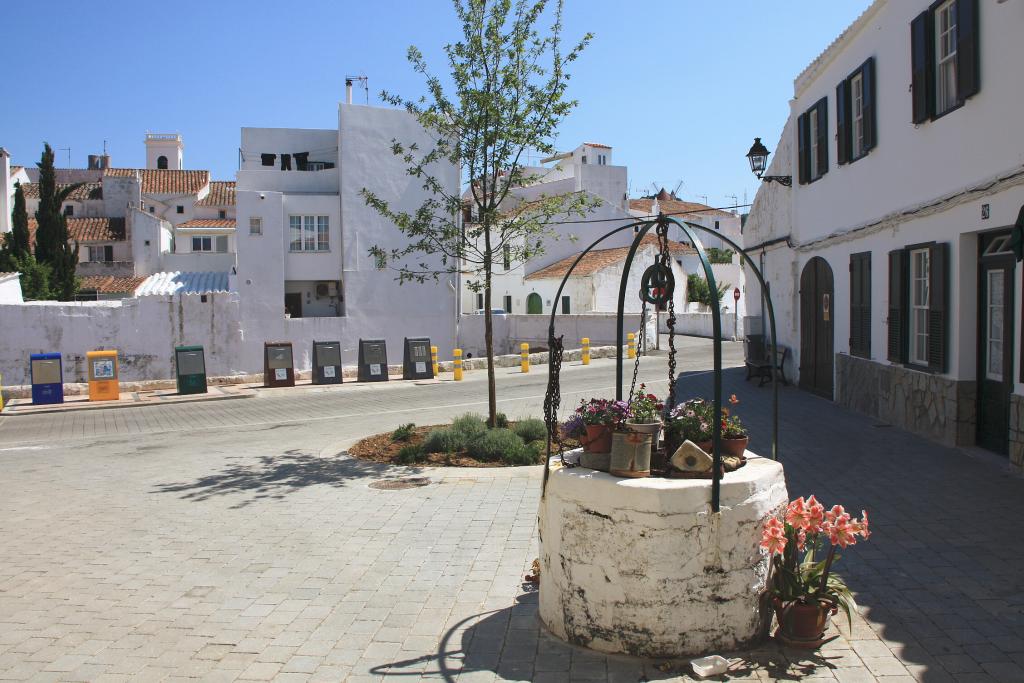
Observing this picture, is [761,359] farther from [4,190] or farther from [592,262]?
[4,190]

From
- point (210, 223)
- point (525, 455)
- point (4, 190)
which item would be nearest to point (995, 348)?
point (525, 455)

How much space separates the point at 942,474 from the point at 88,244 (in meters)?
60.0

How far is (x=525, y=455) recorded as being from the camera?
1042 cm

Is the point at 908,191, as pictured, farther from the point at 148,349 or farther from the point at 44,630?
the point at 148,349

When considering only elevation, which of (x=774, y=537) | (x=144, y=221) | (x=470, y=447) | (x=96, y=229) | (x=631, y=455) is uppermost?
(x=96, y=229)

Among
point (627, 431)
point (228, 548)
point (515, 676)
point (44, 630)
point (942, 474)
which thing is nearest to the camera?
point (515, 676)

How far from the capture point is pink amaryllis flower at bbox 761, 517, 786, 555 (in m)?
4.66

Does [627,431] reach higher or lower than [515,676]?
higher

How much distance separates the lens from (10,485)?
10234 mm

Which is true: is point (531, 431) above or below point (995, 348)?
below

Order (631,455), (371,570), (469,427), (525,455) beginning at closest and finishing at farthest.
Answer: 1. (631,455)
2. (371,570)
3. (525,455)
4. (469,427)

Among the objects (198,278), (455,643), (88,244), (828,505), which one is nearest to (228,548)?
(455,643)

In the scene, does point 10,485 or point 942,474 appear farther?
point 10,485

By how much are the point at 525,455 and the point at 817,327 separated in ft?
29.8
